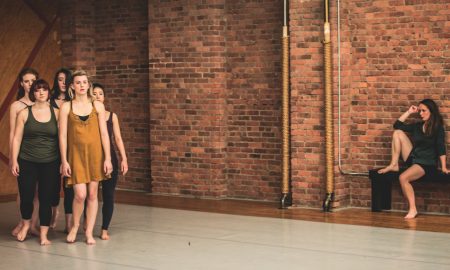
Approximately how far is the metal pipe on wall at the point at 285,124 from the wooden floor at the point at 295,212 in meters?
0.22

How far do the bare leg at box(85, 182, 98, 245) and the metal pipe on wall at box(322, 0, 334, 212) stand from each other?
3273 millimetres

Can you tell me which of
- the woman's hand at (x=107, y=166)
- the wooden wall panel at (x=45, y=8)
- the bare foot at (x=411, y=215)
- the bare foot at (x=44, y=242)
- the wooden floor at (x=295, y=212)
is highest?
the wooden wall panel at (x=45, y=8)

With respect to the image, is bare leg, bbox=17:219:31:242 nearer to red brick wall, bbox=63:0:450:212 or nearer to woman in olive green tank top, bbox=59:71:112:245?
woman in olive green tank top, bbox=59:71:112:245

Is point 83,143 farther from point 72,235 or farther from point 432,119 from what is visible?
point 432,119

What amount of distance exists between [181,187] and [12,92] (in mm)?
2892

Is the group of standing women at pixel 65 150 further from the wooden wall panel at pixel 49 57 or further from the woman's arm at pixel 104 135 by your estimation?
the wooden wall panel at pixel 49 57

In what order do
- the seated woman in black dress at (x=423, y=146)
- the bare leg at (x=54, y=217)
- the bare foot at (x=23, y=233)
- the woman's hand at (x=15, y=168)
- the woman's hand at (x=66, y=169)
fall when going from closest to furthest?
the woman's hand at (x=66, y=169) → the woman's hand at (x=15, y=168) → the bare foot at (x=23, y=233) → the bare leg at (x=54, y=217) → the seated woman in black dress at (x=423, y=146)

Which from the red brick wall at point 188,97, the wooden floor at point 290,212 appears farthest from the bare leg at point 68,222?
the red brick wall at point 188,97

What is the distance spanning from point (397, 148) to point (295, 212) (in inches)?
57.7

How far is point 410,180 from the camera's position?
1011cm

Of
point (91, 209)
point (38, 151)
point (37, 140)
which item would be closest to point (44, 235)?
point (91, 209)

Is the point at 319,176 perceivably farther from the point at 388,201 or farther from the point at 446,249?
the point at 446,249

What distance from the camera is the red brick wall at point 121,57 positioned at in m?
13.0

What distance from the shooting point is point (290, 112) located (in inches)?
439
